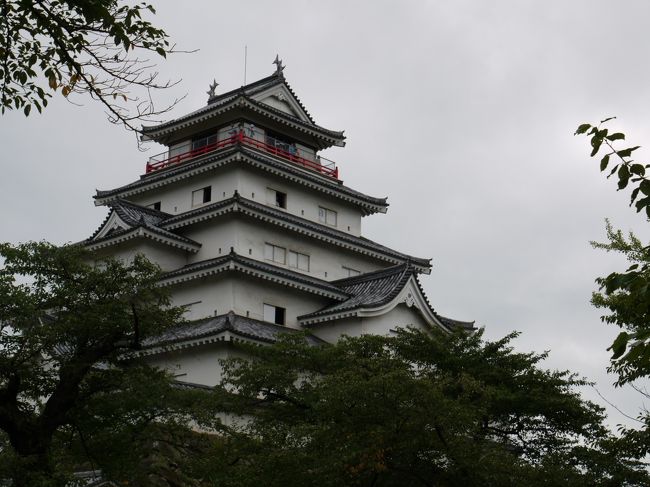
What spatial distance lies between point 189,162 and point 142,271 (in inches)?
900

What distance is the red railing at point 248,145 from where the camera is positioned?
42156 mm

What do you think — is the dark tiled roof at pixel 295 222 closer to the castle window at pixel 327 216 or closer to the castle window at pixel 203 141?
the castle window at pixel 327 216

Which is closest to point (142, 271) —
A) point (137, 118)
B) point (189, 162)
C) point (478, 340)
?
point (137, 118)

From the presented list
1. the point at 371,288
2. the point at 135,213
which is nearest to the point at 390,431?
the point at 371,288

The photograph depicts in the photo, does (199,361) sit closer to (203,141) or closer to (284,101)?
(203,141)

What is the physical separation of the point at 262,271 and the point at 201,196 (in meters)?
6.34

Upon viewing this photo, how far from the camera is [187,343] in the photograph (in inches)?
1388

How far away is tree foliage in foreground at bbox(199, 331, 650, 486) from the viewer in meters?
20.6

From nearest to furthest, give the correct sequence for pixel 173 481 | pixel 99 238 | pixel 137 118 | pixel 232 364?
pixel 137 118, pixel 173 481, pixel 232 364, pixel 99 238

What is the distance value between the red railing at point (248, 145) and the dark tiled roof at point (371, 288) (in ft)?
19.9

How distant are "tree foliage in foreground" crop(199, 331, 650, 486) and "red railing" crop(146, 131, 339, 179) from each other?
53.7ft

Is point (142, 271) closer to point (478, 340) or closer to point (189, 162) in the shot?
point (478, 340)

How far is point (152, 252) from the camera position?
39281 mm

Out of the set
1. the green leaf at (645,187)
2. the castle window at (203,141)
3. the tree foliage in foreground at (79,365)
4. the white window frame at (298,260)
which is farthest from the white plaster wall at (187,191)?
the green leaf at (645,187)
